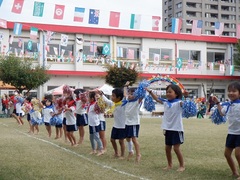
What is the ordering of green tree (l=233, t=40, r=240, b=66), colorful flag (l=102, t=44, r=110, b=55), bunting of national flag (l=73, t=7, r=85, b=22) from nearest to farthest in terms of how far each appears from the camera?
bunting of national flag (l=73, t=7, r=85, b=22)
colorful flag (l=102, t=44, r=110, b=55)
green tree (l=233, t=40, r=240, b=66)

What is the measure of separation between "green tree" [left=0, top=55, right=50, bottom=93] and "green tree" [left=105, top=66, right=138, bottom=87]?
5212 mm

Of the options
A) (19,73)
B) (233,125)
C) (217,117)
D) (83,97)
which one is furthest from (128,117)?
(19,73)

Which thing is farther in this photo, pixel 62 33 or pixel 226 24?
pixel 226 24

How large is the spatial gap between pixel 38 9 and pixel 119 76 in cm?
877

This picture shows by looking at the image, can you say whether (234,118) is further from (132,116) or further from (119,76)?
(119,76)

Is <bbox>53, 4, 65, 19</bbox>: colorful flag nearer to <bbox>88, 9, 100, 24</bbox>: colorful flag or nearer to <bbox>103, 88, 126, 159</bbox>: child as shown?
<bbox>88, 9, 100, 24</bbox>: colorful flag

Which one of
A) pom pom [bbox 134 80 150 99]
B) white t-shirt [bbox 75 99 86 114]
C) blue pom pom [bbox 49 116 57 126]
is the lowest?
blue pom pom [bbox 49 116 57 126]

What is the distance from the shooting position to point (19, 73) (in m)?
30.2

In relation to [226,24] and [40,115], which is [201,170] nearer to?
[40,115]

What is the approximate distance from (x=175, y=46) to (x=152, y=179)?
3453 centimetres

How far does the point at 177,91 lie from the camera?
7.67 m

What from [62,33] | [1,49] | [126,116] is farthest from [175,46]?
[126,116]

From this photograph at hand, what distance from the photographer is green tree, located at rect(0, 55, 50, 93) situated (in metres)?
30.2

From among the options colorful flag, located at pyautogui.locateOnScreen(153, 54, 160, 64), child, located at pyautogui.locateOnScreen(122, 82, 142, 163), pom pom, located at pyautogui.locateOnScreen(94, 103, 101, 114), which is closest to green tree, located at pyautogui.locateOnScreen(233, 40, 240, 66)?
colorful flag, located at pyautogui.locateOnScreen(153, 54, 160, 64)
